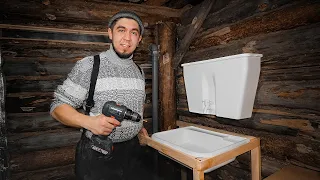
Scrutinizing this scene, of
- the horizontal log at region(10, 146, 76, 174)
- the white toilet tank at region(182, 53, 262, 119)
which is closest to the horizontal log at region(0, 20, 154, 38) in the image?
the white toilet tank at region(182, 53, 262, 119)

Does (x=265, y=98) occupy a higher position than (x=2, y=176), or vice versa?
(x=265, y=98)

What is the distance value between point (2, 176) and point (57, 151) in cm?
112

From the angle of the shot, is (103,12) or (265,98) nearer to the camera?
(265,98)

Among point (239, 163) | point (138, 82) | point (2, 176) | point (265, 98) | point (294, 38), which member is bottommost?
point (239, 163)

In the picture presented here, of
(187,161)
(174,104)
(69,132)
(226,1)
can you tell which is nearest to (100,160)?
(187,161)

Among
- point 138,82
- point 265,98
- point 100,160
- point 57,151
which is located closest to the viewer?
point 100,160

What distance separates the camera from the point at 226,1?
8.51ft

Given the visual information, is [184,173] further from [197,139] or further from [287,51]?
[287,51]

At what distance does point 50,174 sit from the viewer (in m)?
2.79

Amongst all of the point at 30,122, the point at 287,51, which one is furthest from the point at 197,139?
the point at 30,122

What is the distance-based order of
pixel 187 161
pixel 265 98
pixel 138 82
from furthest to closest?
pixel 265 98 → pixel 138 82 → pixel 187 161

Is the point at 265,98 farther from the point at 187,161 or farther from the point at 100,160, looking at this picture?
Result: the point at 100,160

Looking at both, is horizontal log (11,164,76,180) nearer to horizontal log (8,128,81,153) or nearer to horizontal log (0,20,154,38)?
horizontal log (8,128,81,153)

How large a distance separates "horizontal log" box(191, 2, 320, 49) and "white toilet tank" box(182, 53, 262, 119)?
39 centimetres
